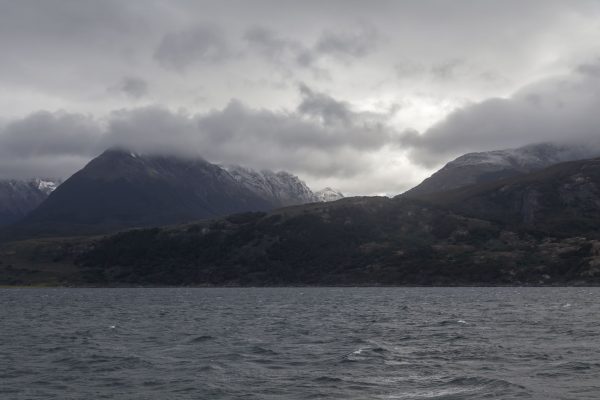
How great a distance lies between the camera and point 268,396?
157 feet

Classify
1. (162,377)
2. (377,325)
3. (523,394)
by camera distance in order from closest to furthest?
(523,394) → (162,377) → (377,325)

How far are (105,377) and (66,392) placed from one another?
6.13m

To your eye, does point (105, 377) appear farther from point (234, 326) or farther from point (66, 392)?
point (234, 326)

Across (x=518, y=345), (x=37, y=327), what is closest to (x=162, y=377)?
(x=518, y=345)

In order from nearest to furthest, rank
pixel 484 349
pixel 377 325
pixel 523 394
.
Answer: pixel 523 394
pixel 484 349
pixel 377 325

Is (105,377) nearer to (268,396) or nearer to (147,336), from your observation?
(268,396)

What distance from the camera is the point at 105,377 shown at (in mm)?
56125

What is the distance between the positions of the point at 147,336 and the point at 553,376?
52.5 m

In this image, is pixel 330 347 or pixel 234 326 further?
pixel 234 326

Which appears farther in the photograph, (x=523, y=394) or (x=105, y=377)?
(x=105, y=377)

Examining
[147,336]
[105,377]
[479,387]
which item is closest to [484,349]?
[479,387]

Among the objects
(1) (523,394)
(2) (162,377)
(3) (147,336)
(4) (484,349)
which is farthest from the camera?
(3) (147,336)

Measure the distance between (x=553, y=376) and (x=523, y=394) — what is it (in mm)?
7526

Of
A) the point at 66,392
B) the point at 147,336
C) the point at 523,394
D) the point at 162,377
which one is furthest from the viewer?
the point at 147,336
